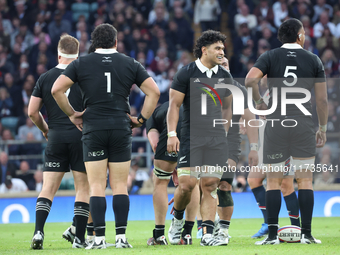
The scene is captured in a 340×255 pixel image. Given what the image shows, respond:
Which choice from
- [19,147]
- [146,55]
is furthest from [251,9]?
[19,147]

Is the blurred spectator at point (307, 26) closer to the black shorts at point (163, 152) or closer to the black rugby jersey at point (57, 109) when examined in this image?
the black shorts at point (163, 152)

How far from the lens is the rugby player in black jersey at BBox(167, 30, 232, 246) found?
592cm

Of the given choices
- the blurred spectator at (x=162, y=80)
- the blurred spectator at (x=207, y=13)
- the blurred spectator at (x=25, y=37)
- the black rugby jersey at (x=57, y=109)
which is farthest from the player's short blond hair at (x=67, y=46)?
the blurred spectator at (x=207, y=13)

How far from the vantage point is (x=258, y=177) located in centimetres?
782

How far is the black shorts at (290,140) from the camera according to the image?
230 inches

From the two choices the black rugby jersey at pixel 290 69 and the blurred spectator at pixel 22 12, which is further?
the blurred spectator at pixel 22 12

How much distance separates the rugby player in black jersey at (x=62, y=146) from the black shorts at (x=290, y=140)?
215cm

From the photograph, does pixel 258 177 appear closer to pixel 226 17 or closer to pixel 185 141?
pixel 185 141

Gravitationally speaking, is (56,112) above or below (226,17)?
below

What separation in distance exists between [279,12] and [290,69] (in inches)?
451

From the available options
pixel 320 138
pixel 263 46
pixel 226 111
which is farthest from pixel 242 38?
pixel 320 138

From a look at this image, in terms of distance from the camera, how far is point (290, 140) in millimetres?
5906

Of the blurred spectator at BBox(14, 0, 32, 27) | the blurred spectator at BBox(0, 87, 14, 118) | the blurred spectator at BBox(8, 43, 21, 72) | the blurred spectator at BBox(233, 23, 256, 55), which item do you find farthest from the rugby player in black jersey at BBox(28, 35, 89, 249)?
the blurred spectator at BBox(14, 0, 32, 27)

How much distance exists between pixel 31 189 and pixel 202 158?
22.3 feet
